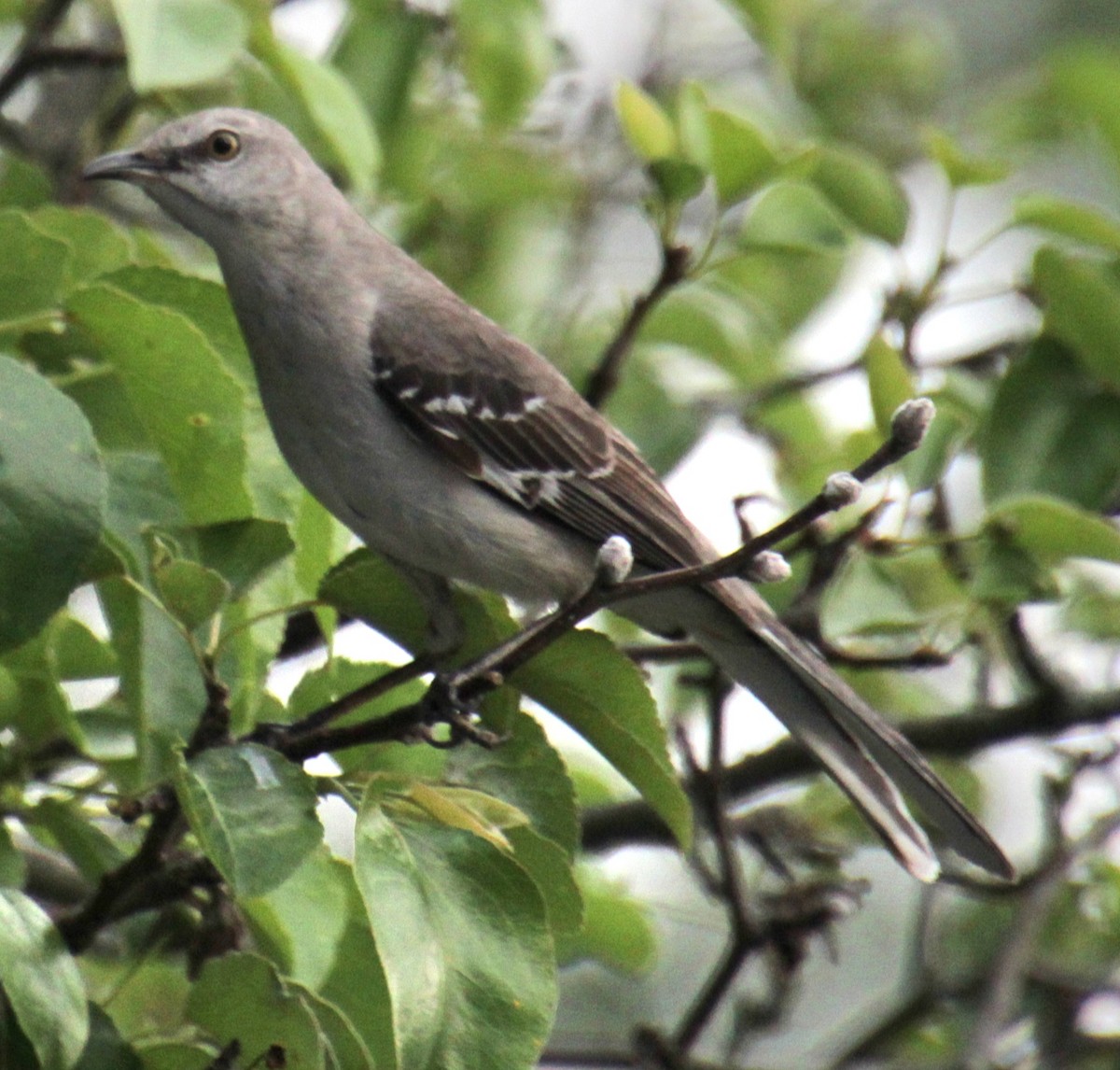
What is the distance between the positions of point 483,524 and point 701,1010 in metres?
1.30

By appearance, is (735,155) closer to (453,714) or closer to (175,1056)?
(453,714)

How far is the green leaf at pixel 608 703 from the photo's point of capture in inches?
119

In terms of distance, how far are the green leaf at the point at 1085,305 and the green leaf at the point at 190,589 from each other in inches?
91.6

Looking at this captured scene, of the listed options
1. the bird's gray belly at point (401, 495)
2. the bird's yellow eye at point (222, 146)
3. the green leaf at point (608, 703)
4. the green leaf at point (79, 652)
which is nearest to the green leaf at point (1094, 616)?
the bird's gray belly at point (401, 495)

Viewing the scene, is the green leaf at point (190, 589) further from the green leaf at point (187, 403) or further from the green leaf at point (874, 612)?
the green leaf at point (874, 612)

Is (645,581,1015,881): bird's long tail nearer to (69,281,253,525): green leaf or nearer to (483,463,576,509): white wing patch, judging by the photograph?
(483,463,576,509): white wing patch


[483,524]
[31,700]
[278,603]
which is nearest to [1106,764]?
[483,524]

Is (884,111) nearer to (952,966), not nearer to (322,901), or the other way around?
(952,966)

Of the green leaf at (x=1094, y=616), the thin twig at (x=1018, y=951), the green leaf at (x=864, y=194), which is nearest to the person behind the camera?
the thin twig at (x=1018, y=951)

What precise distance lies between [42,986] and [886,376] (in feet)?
6.84

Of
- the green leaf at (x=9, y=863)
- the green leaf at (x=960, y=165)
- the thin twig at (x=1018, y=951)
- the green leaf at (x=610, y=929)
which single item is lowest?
the thin twig at (x=1018, y=951)

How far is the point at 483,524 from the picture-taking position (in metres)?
3.86

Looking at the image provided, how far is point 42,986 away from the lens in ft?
8.49

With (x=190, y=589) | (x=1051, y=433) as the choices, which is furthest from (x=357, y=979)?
(x=1051, y=433)
